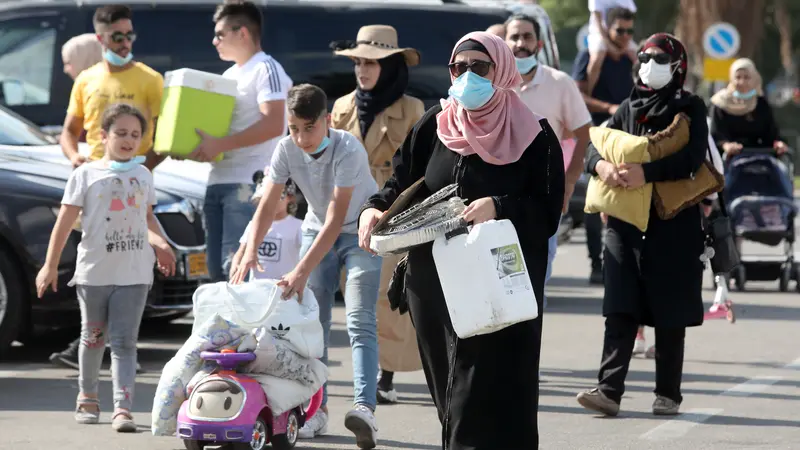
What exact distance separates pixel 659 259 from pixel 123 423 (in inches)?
113

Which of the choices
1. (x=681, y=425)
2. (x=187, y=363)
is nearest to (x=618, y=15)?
→ (x=681, y=425)

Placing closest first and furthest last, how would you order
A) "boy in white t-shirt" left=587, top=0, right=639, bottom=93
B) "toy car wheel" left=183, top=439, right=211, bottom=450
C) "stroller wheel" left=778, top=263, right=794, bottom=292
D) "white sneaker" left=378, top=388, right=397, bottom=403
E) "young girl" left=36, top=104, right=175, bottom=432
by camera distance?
"toy car wheel" left=183, top=439, right=211, bottom=450
"young girl" left=36, top=104, right=175, bottom=432
"white sneaker" left=378, top=388, right=397, bottom=403
"boy in white t-shirt" left=587, top=0, right=639, bottom=93
"stroller wheel" left=778, top=263, right=794, bottom=292

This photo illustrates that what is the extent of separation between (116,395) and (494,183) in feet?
10.0

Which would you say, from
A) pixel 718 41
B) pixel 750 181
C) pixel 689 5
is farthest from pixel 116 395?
pixel 689 5

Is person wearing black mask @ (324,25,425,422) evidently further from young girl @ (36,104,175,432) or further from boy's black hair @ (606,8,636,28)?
boy's black hair @ (606,8,636,28)

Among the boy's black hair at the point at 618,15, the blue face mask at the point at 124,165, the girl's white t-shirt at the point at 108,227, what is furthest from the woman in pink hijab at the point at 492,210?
the boy's black hair at the point at 618,15

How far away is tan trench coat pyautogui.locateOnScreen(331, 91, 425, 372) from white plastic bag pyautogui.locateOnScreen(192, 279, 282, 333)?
1574mm

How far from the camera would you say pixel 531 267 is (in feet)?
19.4

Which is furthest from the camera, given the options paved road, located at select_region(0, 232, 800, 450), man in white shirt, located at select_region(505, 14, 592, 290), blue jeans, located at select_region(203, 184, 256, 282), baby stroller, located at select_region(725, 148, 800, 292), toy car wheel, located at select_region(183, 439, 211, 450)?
baby stroller, located at select_region(725, 148, 800, 292)

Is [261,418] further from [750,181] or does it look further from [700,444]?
[750,181]

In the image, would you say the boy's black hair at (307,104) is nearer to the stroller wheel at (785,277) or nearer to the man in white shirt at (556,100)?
the man in white shirt at (556,100)

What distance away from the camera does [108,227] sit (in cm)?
825

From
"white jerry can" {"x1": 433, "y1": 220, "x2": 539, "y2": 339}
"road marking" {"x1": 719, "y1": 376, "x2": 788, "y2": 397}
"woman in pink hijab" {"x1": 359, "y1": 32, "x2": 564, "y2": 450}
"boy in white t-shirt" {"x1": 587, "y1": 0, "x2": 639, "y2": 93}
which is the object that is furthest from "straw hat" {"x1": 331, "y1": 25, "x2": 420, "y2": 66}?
"boy in white t-shirt" {"x1": 587, "y1": 0, "x2": 639, "y2": 93}

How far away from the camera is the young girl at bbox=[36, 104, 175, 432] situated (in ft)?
26.9
